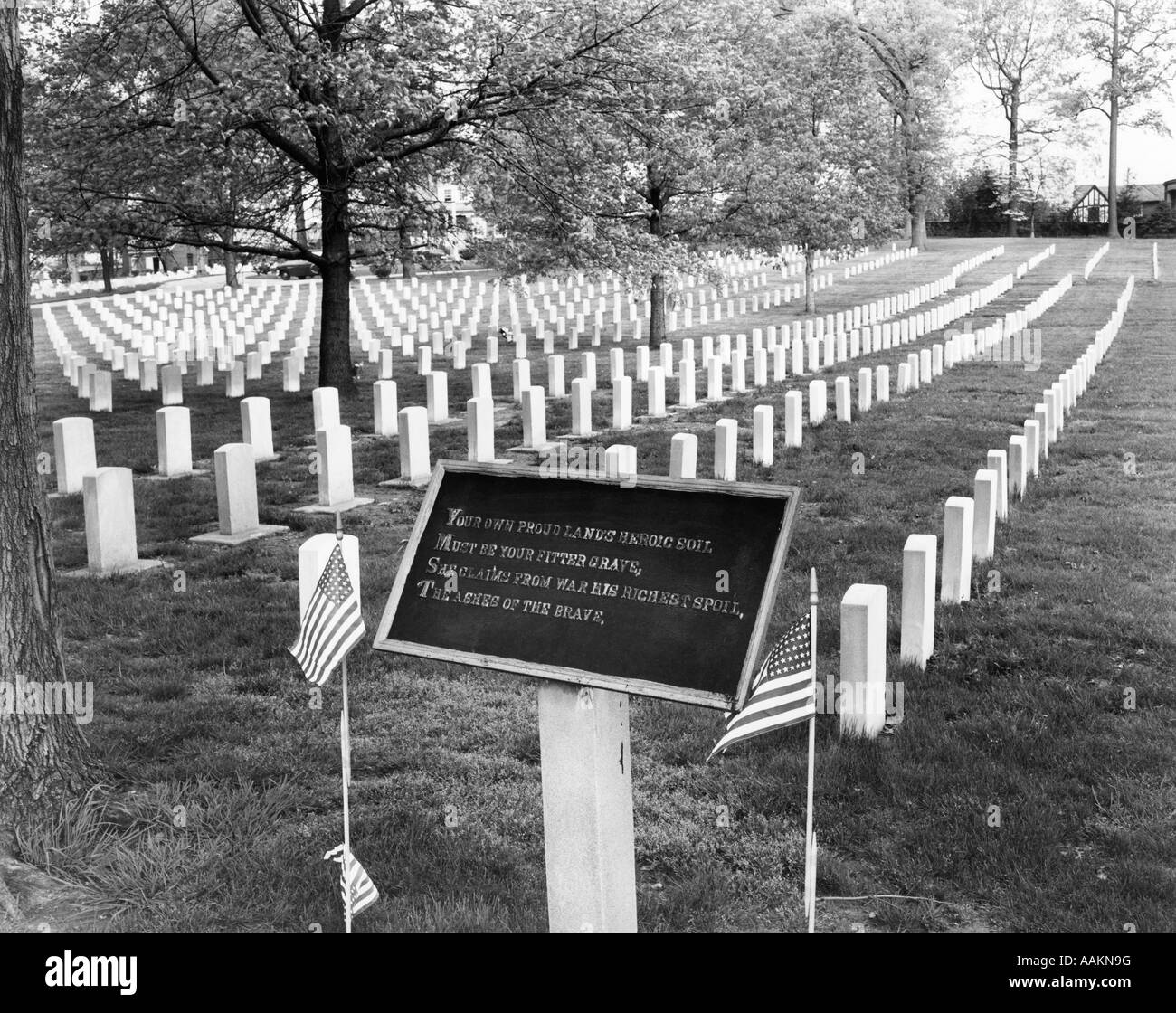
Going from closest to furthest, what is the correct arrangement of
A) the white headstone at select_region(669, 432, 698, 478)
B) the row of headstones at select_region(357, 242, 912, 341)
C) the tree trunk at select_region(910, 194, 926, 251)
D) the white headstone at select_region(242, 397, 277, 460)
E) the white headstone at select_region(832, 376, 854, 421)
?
1. the white headstone at select_region(669, 432, 698, 478)
2. the white headstone at select_region(242, 397, 277, 460)
3. the white headstone at select_region(832, 376, 854, 421)
4. the row of headstones at select_region(357, 242, 912, 341)
5. the tree trunk at select_region(910, 194, 926, 251)

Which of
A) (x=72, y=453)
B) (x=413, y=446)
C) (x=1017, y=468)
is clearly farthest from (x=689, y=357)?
(x=72, y=453)

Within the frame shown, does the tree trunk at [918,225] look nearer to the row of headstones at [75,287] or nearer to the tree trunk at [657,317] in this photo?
the row of headstones at [75,287]

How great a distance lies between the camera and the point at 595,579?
3906 millimetres

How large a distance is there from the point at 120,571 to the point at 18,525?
4.15m

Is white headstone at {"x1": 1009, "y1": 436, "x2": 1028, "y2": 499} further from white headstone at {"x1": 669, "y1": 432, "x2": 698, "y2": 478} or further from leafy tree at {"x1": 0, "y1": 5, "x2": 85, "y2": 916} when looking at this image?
leafy tree at {"x1": 0, "y1": 5, "x2": 85, "y2": 916}

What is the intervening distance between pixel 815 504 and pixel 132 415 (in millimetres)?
10645

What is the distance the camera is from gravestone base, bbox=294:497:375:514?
1076 centimetres

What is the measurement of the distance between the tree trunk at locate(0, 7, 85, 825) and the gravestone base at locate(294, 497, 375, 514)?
5801 mm

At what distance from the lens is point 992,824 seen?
471 centimetres

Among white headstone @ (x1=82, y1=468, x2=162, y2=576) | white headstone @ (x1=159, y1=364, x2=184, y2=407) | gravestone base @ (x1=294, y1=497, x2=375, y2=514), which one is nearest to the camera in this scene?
white headstone @ (x1=82, y1=468, x2=162, y2=576)

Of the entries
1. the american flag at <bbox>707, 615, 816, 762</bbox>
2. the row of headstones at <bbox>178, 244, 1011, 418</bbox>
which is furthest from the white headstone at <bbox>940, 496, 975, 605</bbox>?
the row of headstones at <bbox>178, 244, 1011, 418</bbox>

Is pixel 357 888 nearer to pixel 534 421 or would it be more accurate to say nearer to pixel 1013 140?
pixel 534 421

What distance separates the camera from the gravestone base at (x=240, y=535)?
9.73m

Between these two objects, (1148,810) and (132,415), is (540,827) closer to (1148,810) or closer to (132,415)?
(1148,810)
